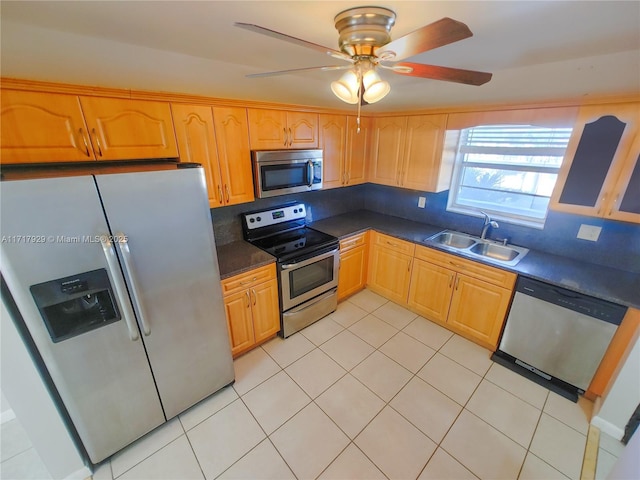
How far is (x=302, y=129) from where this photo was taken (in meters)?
2.50

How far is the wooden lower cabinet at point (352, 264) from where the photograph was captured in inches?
115

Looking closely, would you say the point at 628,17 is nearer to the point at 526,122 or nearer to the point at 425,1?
the point at 425,1

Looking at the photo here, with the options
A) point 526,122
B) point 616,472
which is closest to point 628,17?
point 526,122

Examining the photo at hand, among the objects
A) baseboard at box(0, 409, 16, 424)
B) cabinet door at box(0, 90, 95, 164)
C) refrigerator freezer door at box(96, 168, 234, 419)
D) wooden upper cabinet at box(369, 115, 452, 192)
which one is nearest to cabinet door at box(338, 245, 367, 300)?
wooden upper cabinet at box(369, 115, 452, 192)

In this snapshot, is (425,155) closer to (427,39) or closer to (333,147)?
(333,147)

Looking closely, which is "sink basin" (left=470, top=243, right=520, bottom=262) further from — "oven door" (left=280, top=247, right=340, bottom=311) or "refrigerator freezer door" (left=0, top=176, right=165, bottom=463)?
"refrigerator freezer door" (left=0, top=176, right=165, bottom=463)

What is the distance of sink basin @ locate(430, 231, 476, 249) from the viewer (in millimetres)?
2797

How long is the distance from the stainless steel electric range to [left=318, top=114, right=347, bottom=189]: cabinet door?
19.3 inches

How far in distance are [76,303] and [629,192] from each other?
11.0ft

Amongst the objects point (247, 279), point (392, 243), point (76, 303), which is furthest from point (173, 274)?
point (392, 243)

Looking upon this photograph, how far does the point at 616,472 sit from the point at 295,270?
84.8 inches

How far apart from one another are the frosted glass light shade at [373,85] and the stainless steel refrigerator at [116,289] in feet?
3.28

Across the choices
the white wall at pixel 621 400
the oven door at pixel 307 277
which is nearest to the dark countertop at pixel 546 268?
the oven door at pixel 307 277

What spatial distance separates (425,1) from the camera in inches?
34.6
